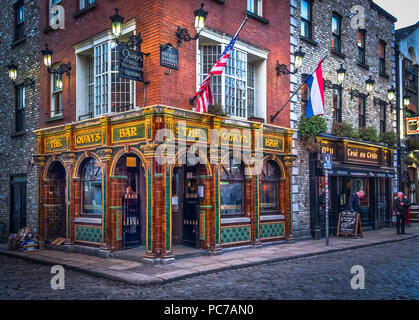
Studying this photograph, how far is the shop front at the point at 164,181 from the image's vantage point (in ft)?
36.4

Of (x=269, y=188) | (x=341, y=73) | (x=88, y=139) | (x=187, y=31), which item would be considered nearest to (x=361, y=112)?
(x=341, y=73)

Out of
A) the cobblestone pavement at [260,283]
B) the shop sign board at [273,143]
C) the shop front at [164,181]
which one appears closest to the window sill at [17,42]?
the shop front at [164,181]

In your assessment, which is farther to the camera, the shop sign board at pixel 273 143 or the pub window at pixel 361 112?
the pub window at pixel 361 112

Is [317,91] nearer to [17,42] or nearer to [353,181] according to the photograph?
[353,181]

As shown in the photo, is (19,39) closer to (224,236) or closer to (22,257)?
(22,257)

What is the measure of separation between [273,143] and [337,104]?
5.45 metres

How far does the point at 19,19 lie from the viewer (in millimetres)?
17500

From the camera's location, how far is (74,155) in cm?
1352

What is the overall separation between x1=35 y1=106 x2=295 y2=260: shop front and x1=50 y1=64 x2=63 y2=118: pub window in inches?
29.9

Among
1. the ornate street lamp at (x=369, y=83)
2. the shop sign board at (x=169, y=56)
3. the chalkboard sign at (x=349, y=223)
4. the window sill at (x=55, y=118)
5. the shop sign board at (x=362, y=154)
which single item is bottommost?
the chalkboard sign at (x=349, y=223)

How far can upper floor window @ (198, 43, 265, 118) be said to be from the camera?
13.1 meters

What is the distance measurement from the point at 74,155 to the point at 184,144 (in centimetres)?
423

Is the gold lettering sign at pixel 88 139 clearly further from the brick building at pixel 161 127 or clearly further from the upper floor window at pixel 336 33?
the upper floor window at pixel 336 33

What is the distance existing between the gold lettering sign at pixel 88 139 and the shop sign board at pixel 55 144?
816 millimetres
